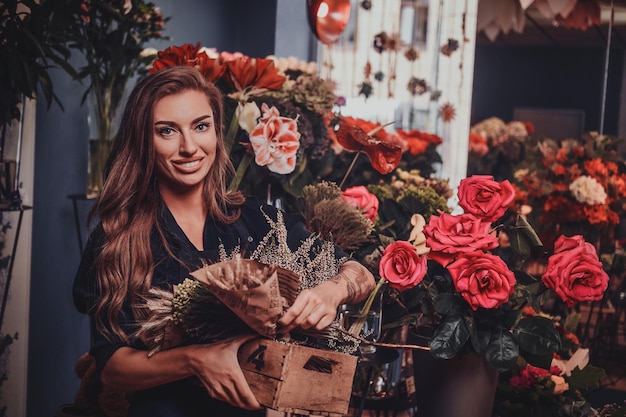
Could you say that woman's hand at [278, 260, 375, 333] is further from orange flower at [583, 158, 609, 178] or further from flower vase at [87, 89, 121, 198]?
orange flower at [583, 158, 609, 178]

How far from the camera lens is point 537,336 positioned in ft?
5.47

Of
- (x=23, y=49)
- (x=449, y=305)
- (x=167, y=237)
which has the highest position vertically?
(x=23, y=49)

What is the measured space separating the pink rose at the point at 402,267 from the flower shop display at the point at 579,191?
207cm

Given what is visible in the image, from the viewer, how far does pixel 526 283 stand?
1.78m

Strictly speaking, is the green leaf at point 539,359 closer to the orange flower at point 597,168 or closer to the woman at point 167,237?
the woman at point 167,237

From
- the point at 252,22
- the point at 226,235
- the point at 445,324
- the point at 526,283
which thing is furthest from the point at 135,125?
the point at 252,22

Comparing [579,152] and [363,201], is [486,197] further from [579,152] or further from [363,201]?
[579,152]

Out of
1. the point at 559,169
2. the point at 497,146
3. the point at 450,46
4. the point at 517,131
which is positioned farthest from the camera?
the point at 450,46

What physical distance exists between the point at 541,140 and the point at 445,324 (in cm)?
286

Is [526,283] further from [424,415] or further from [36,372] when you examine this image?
[36,372]

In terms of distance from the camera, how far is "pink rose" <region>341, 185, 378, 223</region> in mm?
2023

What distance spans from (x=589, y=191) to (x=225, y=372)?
2749 mm

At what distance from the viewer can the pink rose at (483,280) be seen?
1630 millimetres

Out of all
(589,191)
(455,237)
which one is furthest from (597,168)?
(455,237)
